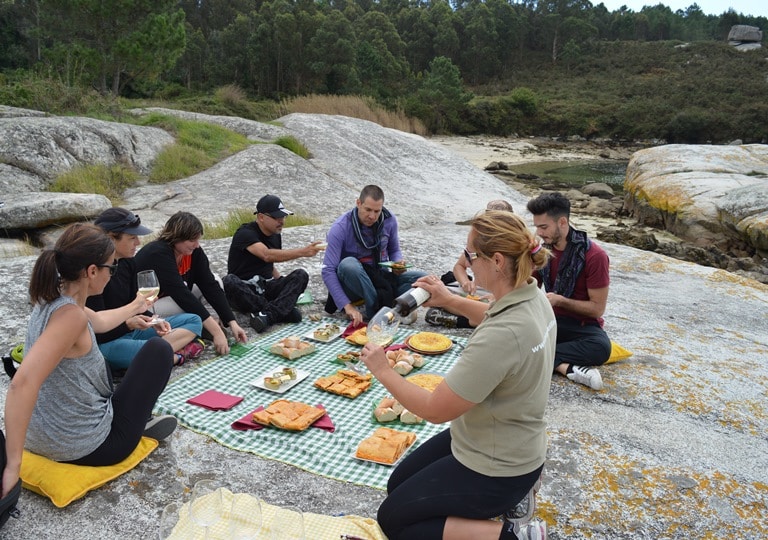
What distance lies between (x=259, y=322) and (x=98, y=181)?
7905mm

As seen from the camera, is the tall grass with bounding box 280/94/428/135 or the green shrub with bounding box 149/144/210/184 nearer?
the green shrub with bounding box 149/144/210/184

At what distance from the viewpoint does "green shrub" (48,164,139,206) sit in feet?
37.6

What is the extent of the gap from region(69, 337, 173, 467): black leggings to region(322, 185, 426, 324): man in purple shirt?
9.23 ft

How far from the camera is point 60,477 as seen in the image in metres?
3.26

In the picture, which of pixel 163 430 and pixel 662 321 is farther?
pixel 662 321

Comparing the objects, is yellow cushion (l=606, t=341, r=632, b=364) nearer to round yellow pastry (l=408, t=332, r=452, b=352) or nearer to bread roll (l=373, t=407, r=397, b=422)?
round yellow pastry (l=408, t=332, r=452, b=352)

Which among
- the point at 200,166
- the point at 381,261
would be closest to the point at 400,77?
the point at 200,166

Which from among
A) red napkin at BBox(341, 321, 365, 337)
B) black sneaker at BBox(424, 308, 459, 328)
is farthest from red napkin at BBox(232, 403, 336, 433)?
black sneaker at BBox(424, 308, 459, 328)

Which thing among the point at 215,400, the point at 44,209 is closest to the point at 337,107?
the point at 44,209

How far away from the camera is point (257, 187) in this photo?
13047 millimetres

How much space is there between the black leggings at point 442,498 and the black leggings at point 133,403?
167 cm

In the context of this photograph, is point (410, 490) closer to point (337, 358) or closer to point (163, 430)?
point (163, 430)

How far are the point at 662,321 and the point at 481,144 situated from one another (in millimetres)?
36555

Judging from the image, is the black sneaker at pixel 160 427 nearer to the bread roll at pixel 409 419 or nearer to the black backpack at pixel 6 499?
the black backpack at pixel 6 499
